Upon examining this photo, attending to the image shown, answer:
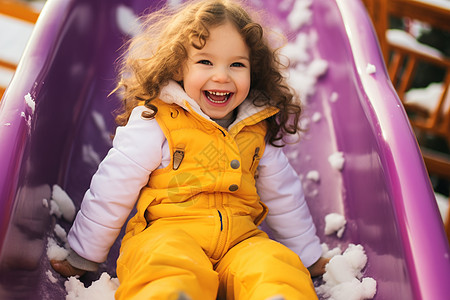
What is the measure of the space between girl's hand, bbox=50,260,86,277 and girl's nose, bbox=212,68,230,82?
0.52 m

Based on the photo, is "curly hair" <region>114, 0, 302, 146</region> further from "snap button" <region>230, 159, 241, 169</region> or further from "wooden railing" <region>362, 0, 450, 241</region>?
"wooden railing" <region>362, 0, 450, 241</region>

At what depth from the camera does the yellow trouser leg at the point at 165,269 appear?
2.92ft

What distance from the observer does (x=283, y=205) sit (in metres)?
1.34

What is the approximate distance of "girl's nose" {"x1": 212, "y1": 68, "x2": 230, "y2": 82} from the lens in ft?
3.80

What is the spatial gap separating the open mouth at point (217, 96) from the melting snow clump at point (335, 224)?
18.3 inches

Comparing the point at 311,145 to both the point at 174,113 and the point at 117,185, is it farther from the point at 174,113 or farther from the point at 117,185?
the point at 117,185

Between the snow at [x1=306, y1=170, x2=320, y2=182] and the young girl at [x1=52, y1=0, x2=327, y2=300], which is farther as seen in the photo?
the snow at [x1=306, y1=170, x2=320, y2=182]

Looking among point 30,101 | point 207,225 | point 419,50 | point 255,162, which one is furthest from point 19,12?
point 419,50

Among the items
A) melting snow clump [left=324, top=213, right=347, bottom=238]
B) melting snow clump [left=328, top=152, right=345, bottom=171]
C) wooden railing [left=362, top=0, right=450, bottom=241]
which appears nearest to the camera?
melting snow clump [left=324, top=213, right=347, bottom=238]

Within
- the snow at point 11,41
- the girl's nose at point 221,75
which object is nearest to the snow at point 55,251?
the girl's nose at point 221,75

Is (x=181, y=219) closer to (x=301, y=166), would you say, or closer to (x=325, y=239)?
(x=325, y=239)

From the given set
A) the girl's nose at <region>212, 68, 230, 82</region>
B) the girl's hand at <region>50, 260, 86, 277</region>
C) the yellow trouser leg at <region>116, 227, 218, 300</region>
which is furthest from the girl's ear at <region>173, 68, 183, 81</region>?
the girl's hand at <region>50, 260, 86, 277</region>

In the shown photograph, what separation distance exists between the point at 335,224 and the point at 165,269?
628mm

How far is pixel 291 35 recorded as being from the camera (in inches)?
76.6
